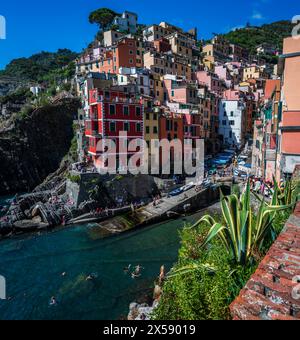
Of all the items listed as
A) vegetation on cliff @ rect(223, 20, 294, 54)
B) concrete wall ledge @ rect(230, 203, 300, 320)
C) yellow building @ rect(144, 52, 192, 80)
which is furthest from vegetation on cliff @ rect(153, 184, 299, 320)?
vegetation on cliff @ rect(223, 20, 294, 54)

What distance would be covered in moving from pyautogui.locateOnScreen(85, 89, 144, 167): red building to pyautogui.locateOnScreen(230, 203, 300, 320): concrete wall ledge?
Result: 31.2 meters

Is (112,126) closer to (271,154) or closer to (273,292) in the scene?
(271,154)

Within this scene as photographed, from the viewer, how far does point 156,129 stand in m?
39.1

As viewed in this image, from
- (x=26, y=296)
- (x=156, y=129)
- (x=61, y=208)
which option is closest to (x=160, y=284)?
(x=26, y=296)

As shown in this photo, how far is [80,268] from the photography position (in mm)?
21281

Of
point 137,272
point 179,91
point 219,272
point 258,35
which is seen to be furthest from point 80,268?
point 258,35

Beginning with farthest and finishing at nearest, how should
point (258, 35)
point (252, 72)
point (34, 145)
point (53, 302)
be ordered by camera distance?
point (258, 35) < point (252, 72) < point (34, 145) < point (53, 302)

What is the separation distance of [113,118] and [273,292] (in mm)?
32733

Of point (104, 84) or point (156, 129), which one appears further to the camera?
point (104, 84)

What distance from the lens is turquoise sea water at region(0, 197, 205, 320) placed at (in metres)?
16.6
